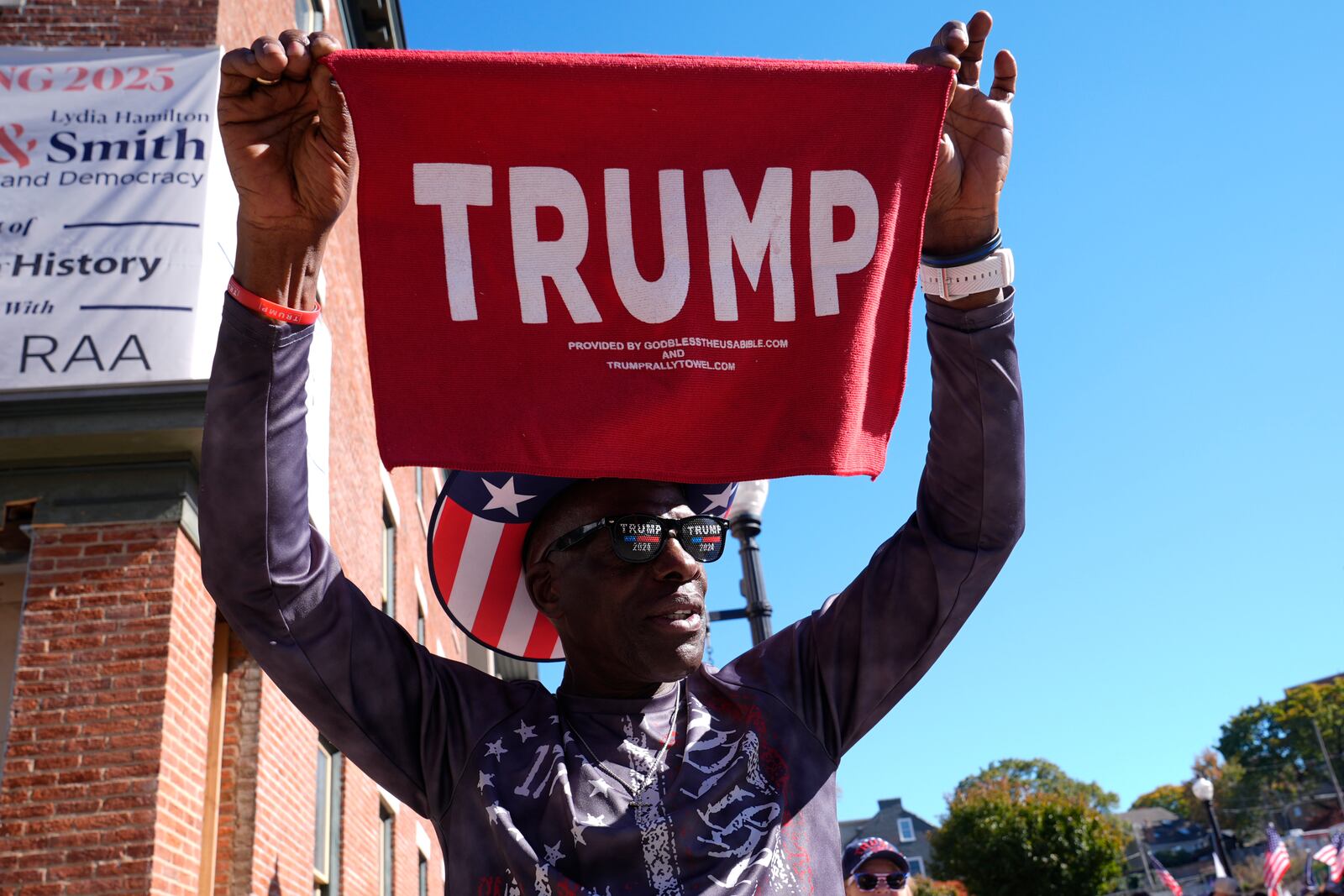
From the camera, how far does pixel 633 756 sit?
2268 mm

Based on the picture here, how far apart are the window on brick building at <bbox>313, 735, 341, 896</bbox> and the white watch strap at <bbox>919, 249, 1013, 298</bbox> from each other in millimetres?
8603

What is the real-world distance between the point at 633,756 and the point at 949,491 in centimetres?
84

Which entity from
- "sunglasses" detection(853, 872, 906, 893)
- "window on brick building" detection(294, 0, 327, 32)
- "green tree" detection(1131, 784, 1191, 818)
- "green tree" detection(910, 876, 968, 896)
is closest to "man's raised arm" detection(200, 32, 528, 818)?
"sunglasses" detection(853, 872, 906, 893)

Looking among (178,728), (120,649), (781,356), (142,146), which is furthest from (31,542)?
(781,356)

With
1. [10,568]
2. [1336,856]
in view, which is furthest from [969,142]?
[1336,856]

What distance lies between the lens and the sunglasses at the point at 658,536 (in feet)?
7.88

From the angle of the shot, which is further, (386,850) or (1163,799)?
(1163,799)

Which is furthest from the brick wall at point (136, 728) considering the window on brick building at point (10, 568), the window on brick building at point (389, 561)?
the window on brick building at point (389, 561)

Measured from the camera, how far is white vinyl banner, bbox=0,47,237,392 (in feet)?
22.6

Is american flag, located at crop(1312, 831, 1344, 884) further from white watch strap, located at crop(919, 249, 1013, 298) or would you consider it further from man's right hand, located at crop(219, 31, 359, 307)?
man's right hand, located at crop(219, 31, 359, 307)

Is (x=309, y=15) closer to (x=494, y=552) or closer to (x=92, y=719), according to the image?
(x=92, y=719)

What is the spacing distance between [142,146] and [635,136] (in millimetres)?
6229

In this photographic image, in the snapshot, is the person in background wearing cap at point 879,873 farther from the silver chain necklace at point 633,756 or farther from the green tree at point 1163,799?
the green tree at point 1163,799

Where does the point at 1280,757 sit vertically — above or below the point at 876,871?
above
